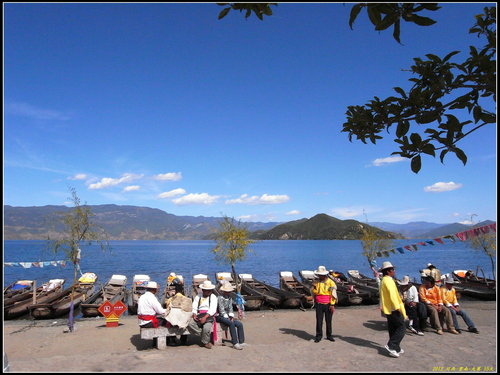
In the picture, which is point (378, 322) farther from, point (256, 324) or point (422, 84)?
point (422, 84)

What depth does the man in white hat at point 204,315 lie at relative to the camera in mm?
7766

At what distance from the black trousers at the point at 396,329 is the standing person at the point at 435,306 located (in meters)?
2.80

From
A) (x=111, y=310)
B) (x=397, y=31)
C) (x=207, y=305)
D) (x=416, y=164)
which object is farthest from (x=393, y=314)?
(x=111, y=310)

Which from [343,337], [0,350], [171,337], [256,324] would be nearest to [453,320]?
[343,337]

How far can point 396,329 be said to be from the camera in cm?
691

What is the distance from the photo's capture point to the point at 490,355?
6926mm

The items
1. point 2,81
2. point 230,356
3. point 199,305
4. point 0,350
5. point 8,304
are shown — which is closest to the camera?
point 2,81

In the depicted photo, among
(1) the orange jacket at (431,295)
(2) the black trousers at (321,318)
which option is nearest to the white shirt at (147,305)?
(2) the black trousers at (321,318)

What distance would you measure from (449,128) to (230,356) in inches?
228

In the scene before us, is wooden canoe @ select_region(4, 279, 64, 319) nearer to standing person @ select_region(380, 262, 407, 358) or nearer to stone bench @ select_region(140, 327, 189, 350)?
stone bench @ select_region(140, 327, 189, 350)

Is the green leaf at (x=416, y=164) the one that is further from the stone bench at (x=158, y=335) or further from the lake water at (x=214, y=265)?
the lake water at (x=214, y=265)

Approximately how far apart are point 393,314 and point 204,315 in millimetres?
4107

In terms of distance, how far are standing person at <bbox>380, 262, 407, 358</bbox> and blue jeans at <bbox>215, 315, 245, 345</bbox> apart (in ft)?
10.4

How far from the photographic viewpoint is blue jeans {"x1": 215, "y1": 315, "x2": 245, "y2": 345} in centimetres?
782
